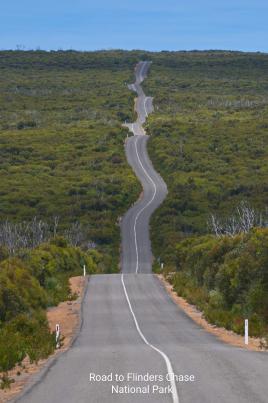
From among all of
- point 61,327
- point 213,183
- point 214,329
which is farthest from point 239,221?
point 61,327

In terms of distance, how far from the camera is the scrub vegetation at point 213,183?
86.5 feet

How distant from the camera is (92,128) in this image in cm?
12131

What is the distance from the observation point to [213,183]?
85000 millimetres

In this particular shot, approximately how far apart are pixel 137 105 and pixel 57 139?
47749mm

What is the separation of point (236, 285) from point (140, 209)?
183ft

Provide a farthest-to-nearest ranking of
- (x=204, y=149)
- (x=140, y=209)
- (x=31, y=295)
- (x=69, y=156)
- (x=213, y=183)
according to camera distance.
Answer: (x=204, y=149) → (x=69, y=156) → (x=213, y=183) → (x=140, y=209) → (x=31, y=295)

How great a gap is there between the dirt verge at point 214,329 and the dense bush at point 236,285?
0.24 metres

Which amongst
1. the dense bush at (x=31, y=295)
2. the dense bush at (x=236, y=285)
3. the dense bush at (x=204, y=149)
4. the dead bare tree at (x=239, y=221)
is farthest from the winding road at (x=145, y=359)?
the dense bush at (x=204, y=149)

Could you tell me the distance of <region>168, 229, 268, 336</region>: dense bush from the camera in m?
24.6

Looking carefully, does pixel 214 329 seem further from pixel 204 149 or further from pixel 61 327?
pixel 204 149

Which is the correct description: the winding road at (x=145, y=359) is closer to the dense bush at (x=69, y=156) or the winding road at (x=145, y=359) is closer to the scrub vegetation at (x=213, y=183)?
the scrub vegetation at (x=213, y=183)

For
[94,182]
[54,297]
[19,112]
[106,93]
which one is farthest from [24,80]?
[54,297]

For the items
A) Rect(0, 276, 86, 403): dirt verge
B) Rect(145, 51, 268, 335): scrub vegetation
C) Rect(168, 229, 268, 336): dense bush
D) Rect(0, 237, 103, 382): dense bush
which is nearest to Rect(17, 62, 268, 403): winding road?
Rect(0, 276, 86, 403): dirt verge

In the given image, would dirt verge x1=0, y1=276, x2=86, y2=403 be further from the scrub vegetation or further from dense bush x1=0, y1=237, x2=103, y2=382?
the scrub vegetation
